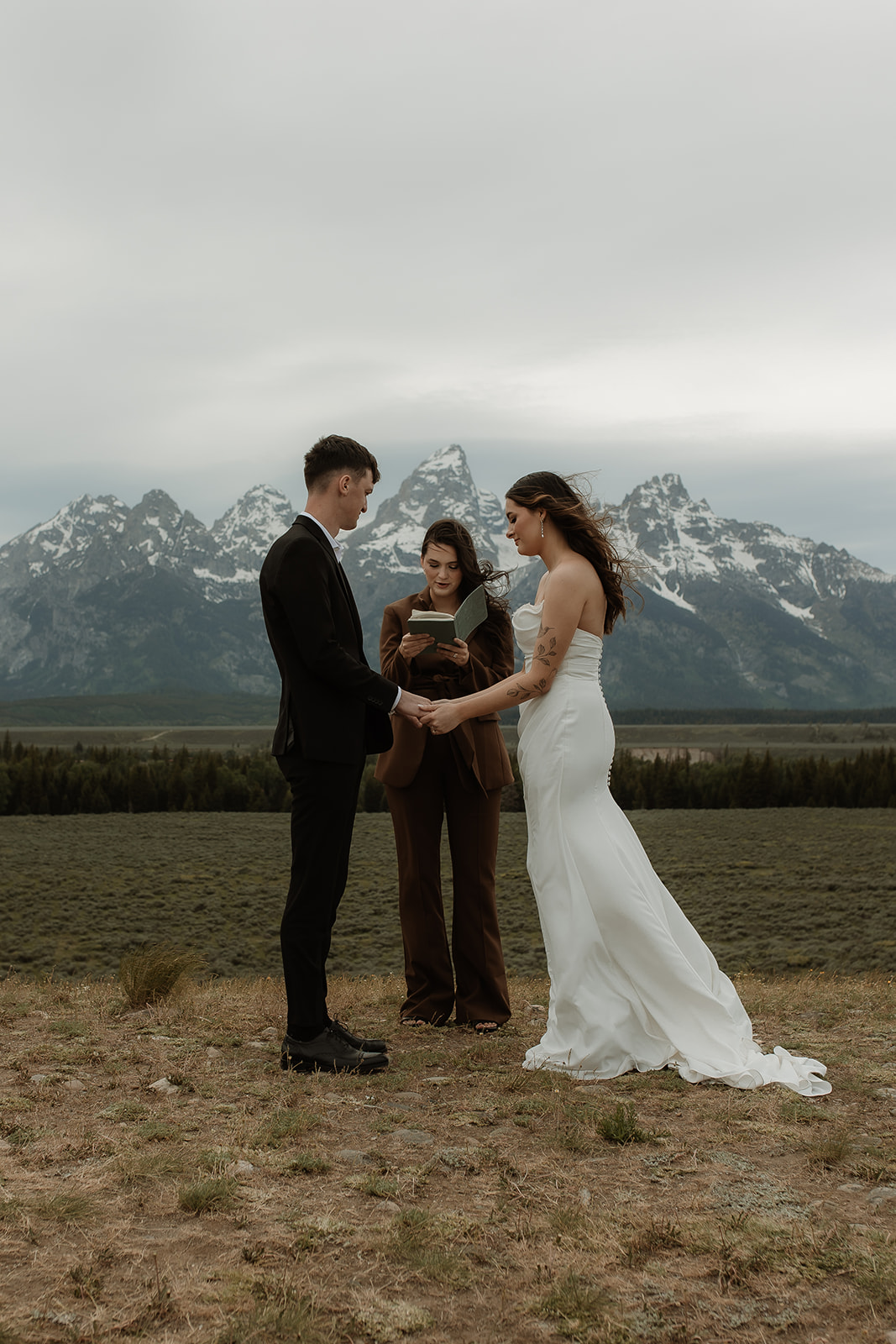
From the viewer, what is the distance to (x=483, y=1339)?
238 centimetres

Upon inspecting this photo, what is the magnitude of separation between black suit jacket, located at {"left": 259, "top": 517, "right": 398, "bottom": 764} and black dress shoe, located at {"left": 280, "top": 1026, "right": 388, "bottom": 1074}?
1353 millimetres

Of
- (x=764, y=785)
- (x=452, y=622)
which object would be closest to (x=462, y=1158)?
(x=452, y=622)

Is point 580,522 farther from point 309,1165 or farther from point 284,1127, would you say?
point 309,1165

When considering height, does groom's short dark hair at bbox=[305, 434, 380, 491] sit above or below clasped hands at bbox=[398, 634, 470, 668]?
above

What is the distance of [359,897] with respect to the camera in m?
23.9

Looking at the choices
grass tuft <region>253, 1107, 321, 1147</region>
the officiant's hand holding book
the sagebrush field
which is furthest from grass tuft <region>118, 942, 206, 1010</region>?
the sagebrush field

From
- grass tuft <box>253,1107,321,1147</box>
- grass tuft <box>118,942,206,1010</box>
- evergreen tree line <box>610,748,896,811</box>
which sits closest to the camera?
grass tuft <box>253,1107,321,1147</box>

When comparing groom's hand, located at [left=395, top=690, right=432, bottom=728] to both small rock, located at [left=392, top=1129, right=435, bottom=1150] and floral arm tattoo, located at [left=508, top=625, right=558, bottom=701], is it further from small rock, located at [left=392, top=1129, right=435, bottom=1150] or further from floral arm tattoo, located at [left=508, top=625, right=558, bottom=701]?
small rock, located at [left=392, top=1129, right=435, bottom=1150]

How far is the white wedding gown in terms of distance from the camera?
4.71 meters

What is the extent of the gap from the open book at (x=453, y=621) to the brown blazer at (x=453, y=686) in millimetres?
194

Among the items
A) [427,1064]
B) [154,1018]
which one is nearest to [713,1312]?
[427,1064]

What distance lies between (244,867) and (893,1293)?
28.0 meters

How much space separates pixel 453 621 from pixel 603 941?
5.88 feet

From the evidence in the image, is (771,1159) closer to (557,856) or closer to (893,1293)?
(893,1293)
